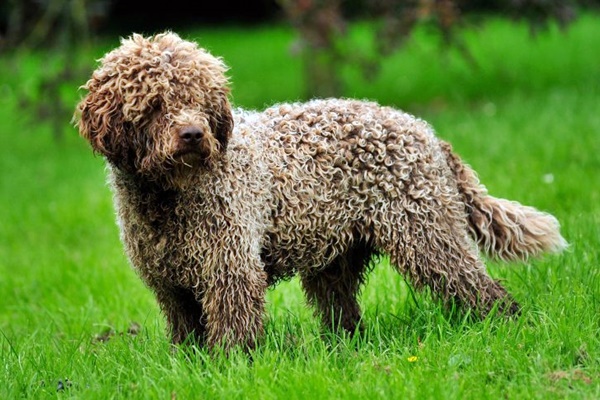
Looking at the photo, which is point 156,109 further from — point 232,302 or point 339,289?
point 339,289

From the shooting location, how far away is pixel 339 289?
5.96 metres

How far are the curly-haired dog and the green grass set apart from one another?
26 centimetres

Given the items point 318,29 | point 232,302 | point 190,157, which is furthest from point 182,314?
point 318,29

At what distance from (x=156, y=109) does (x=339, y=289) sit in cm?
178

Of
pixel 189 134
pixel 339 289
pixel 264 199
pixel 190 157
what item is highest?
pixel 189 134

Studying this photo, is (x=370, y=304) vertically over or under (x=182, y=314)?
under

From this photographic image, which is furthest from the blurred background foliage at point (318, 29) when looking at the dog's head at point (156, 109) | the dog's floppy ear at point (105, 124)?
the dog's floppy ear at point (105, 124)

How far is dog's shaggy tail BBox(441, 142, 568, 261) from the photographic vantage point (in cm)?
575

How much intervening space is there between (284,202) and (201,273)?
62cm

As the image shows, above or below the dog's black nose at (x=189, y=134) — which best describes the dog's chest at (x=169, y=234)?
below

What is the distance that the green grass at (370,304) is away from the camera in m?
4.63

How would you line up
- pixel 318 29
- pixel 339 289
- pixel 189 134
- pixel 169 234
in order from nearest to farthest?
1. pixel 189 134
2. pixel 169 234
3. pixel 339 289
4. pixel 318 29

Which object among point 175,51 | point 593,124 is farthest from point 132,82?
point 593,124

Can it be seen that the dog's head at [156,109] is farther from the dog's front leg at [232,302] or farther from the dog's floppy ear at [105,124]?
the dog's front leg at [232,302]
